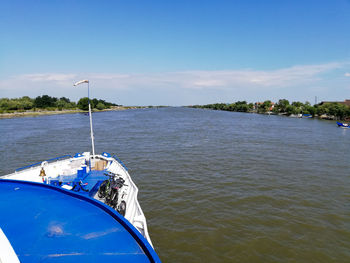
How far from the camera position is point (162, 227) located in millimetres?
10320

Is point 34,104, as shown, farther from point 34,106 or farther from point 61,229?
point 61,229

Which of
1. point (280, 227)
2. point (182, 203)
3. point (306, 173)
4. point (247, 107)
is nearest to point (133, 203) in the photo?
point (182, 203)

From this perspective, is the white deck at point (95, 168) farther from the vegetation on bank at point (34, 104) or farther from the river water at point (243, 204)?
the vegetation on bank at point (34, 104)

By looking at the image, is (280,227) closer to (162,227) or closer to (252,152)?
(162,227)

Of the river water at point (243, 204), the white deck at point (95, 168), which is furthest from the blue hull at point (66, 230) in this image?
the river water at point (243, 204)

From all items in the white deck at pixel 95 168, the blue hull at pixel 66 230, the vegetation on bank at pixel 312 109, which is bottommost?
the white deck at pixel 95 168

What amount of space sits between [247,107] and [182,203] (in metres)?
195

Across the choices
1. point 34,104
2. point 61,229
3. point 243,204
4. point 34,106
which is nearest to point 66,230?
point 61,229

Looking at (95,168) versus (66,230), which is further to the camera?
(95,168)

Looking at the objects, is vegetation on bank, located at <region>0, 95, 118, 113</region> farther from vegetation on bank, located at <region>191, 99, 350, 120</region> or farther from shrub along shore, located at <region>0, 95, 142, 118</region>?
vegetation on bank, located at <region>191, 99, 350, 120</region>

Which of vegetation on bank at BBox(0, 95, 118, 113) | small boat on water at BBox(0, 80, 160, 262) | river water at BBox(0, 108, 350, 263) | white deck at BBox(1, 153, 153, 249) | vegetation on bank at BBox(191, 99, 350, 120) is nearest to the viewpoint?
small boat on water at BBox(0, 80, 160, 262)

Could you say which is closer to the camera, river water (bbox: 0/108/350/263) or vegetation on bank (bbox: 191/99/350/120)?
river water (bbox: 0/108/350/263)

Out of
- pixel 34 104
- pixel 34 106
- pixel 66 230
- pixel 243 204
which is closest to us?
pixel 66 230

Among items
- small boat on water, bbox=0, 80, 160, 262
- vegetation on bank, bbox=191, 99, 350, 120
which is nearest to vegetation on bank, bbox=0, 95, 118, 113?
small boat on water, bbox=0, 80, 160, 262
